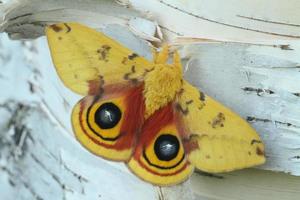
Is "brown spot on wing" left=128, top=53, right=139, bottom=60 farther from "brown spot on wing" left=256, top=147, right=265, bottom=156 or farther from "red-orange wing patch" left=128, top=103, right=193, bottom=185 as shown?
"brown spot on wing" left=256, top=147, right=265, bottom=156

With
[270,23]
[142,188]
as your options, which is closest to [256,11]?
[270,23]

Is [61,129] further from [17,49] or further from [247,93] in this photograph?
[247,93]

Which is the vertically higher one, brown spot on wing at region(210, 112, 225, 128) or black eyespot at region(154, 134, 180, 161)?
brown spot on wing at region(210, 112, 225, 128)

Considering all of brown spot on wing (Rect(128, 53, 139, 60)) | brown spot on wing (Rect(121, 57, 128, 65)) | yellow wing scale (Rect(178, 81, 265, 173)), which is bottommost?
yellow wing scale (Rect(178, 81, 265, 173))

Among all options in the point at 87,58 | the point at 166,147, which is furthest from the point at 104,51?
the point at 166,147

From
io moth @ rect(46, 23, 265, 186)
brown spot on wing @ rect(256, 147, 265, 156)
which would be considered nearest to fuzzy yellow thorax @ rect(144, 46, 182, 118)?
io moth @ rect(46, 23, 265, 186)
